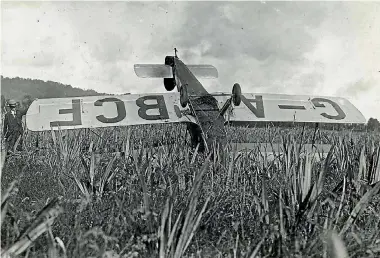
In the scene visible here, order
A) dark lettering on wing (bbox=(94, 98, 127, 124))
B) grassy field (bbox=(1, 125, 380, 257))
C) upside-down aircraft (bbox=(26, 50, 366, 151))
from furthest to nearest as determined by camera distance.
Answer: dark lettering on wing (bbox=(94, 98, 127, 124))
upside-down aircraft (bbox=(26, 50, 366, 151))
grassy field (bbox=(1, 125, 380, 257))

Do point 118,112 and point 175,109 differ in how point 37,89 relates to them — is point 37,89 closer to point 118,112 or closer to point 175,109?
point 118,112

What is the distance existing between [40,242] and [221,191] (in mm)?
1501

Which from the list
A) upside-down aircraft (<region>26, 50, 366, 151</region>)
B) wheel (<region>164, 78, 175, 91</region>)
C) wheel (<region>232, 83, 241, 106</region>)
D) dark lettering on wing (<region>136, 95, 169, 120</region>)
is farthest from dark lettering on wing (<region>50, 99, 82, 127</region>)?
wheel (<region>232, 83, 241, 106</region>)

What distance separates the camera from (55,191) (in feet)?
13.6

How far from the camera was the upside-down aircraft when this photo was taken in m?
8.32

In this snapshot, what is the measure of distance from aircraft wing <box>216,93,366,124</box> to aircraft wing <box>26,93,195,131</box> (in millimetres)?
1455

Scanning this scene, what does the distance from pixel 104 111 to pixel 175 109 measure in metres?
1.40

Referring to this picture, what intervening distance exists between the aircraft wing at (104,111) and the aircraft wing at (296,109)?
1455mm

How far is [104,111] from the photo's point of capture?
9242mm

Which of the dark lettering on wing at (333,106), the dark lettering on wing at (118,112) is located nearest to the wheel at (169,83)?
the dark lettering on wing at (118,112)

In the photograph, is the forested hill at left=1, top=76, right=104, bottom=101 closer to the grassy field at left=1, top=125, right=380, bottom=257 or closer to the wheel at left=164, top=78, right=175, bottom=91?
the wheel at left=164, top=78, right=175, bottom=91

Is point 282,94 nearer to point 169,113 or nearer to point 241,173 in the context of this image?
point 169,113

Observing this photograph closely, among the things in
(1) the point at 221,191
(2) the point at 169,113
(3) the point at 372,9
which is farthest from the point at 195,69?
(1) the point at 221,191

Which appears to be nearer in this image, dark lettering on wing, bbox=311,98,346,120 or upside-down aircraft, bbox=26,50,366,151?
upside-down aircraft, bbox=26,50,366,151
